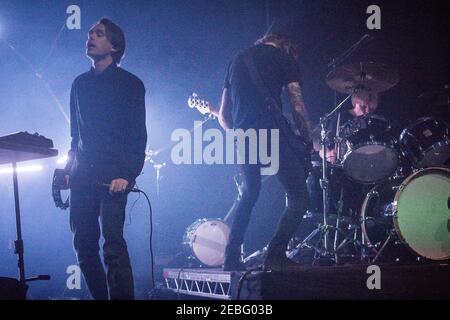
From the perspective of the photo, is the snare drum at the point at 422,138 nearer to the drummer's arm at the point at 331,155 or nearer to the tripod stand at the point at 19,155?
the drummer's arm at the point at 331,155

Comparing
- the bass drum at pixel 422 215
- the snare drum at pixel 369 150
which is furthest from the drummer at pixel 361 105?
the bass drum at pixel 422 215

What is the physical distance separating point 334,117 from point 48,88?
3121 millimetres

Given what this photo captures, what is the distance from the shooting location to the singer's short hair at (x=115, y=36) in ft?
9.47

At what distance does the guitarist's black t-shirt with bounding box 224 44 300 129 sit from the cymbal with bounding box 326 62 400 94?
1.15 m

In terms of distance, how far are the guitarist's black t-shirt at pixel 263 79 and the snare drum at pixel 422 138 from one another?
1.66m

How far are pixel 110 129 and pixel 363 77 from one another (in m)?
2.55

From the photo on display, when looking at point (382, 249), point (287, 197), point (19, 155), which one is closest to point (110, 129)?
point (19, 155)

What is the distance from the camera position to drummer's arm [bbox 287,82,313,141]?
3.10m

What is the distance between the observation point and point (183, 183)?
17.7ft

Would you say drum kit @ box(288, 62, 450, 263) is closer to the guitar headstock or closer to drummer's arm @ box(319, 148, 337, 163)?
drummer's arm @ box(319, 148, 337, 163)
